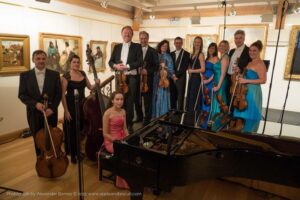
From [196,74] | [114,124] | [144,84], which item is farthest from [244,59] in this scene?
[114,124]

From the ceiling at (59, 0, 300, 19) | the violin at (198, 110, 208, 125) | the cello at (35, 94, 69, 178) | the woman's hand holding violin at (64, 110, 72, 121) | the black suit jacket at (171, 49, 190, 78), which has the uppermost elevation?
the ceiling at (59, 0, 300, 19)

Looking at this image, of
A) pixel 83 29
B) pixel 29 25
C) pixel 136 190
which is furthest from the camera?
pixel 83 29

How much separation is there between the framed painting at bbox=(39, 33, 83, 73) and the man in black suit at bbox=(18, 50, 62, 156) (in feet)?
5.00

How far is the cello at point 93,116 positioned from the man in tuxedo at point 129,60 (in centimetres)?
70

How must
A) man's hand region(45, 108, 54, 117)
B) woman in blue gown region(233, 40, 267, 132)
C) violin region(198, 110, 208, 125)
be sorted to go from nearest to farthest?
1. violin region(198, 110, 208, 125)
2. man's hand region(45, 108, 54, 117)
3. woman in blue gown region(233, 40, 267, 132)

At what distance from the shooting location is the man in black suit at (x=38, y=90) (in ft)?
8.64

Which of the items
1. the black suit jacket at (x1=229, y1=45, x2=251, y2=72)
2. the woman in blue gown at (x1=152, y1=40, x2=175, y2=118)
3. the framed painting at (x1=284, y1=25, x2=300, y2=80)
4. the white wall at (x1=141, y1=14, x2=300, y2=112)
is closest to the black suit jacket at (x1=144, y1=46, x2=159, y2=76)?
the woman in blue gown at (x1=152, y1=40, x2=175, y2=118)

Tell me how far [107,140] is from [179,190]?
1.02m

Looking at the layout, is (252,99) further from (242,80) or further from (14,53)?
(14,53)

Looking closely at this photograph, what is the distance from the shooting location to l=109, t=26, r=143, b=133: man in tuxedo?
351 cm

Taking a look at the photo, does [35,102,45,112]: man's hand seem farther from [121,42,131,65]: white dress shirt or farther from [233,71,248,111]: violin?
[233,71,248,111]: violin

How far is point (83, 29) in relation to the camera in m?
4.85

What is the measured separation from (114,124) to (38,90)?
1.00 m

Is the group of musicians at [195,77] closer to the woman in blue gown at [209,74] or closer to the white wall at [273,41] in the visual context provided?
the woman in blue gown at [209,74]
